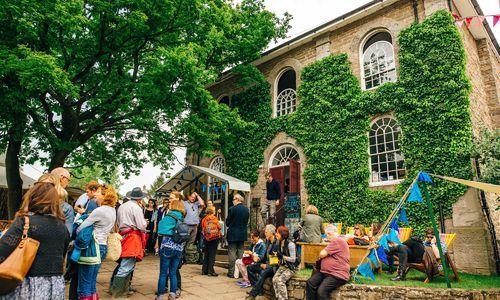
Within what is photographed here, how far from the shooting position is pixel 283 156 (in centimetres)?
1334

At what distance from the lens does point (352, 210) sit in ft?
34.4

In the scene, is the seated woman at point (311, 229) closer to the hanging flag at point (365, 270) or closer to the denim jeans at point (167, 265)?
the hanging flag at point (365, 270)

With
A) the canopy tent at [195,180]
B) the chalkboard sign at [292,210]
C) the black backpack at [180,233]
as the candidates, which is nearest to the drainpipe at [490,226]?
the chalkboard sign at [292,210]

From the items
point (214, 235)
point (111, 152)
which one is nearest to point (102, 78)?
point (111, 152)

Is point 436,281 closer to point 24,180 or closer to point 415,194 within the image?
point 415,194

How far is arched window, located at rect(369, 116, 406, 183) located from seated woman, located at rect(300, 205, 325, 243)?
12.3 ft

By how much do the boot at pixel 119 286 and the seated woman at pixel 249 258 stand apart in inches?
107

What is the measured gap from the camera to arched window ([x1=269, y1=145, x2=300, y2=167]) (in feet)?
42.6

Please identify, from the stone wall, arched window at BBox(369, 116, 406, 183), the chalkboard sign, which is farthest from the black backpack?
arched window at BBox(369, 116, 406, 183)

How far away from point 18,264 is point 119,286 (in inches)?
130

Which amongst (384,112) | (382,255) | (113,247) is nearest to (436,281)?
(382,255)

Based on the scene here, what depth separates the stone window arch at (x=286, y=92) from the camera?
542 inches

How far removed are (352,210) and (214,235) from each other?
16.9 feet

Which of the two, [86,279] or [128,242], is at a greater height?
[128,242]
